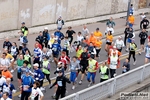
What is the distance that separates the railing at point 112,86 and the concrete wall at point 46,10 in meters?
11.1

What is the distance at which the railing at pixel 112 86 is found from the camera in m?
13.1

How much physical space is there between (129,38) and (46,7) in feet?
24.4

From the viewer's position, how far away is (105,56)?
22875mm

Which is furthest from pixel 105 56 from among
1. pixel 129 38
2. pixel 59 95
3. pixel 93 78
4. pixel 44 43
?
pixel 59 95

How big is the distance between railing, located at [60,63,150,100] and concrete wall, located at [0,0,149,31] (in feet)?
36.4

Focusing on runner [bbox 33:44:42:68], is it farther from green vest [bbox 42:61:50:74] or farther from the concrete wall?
the concrete wall

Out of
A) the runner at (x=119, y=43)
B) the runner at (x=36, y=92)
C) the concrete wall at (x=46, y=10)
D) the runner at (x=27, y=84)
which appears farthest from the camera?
the concrete wall at (x=46, y=10)

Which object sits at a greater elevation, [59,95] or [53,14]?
[53,14]

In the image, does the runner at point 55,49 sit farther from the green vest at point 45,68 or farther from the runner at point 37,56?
the green vest at point 45,68

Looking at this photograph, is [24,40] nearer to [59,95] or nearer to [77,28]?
[59,95]

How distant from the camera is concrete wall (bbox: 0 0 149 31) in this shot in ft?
82.8

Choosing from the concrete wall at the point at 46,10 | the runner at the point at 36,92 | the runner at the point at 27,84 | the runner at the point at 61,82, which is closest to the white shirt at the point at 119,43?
the runner at the point at 61,82

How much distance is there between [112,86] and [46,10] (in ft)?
47.3

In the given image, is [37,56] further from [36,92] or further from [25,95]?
[36,92]
